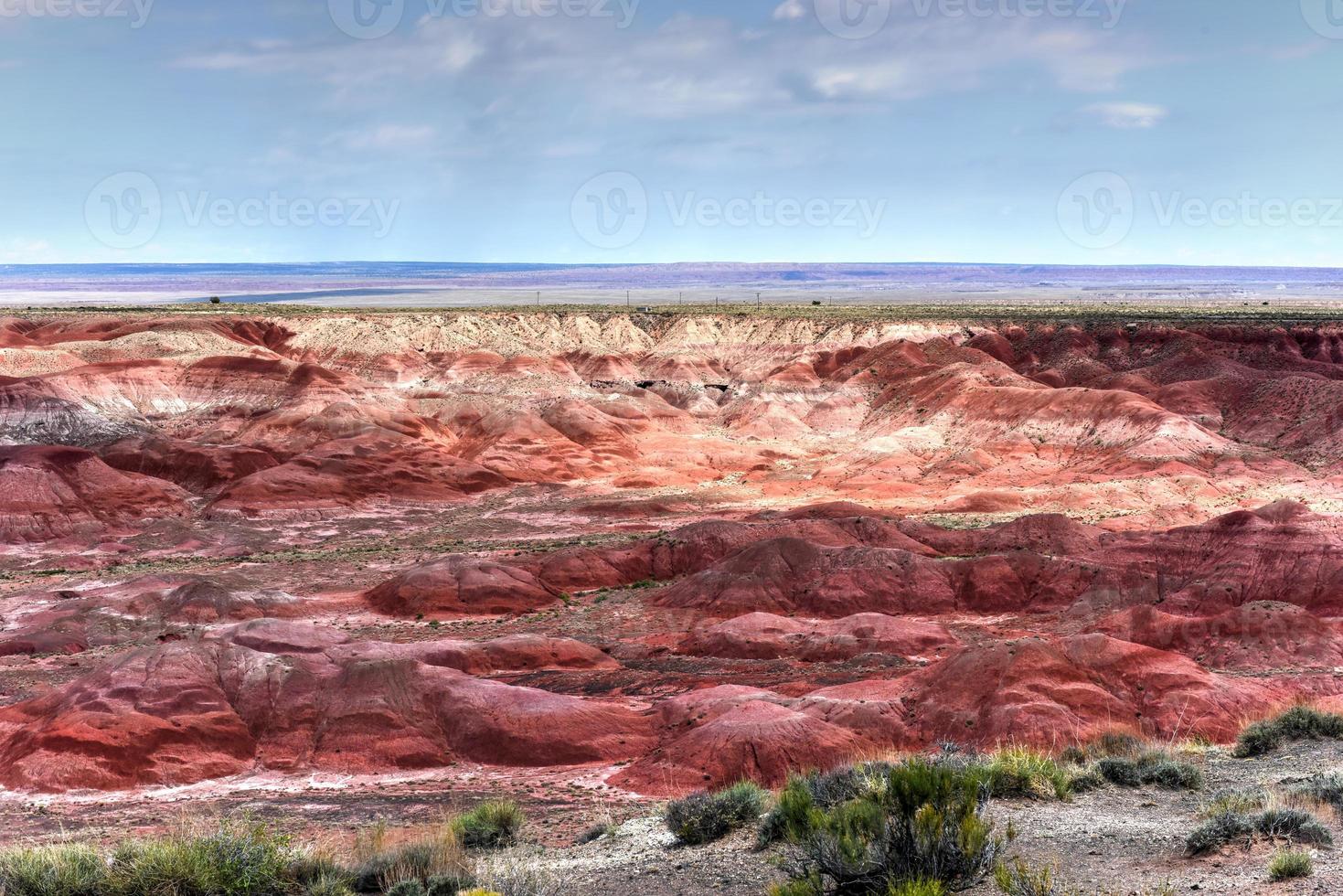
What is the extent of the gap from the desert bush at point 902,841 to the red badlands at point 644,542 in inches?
553

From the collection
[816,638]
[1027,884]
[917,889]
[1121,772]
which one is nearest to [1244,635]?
[816,638]

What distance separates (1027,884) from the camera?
10547mm

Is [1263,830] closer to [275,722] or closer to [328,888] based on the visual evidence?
[328,888]

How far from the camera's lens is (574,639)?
134 ft

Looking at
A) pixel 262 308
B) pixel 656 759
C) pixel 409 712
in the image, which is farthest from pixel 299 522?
pixel 262 308

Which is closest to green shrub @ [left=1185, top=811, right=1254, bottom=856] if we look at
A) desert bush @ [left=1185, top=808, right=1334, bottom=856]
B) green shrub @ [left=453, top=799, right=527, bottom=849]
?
desert bush @ [left=1185, top=808, right=1334, bottom=856]

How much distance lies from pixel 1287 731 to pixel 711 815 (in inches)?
434

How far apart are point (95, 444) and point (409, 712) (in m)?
62.2

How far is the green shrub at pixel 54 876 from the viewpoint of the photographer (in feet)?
40.9

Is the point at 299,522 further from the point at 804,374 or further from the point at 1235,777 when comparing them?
the point at 1235,777

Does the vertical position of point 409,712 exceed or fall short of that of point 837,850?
it falls short

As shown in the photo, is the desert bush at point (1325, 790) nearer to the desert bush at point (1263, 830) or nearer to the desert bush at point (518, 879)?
the desert bush at point (1263, 830)

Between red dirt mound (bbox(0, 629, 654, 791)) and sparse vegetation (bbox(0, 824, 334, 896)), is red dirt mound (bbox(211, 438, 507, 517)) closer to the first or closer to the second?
red dirt mound (bbox(0, 629, 654, 791))

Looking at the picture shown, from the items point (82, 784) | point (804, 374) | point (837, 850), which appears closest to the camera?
point (837, 850)
